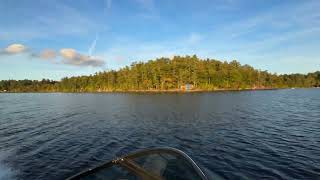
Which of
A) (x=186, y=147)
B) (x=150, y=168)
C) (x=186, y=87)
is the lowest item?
(x=186, y=147)

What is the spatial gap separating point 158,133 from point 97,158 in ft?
36.3

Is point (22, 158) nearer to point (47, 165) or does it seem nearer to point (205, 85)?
point (47, 165)

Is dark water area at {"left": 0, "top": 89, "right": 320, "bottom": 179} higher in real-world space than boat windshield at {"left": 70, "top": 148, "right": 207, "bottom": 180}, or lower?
lower

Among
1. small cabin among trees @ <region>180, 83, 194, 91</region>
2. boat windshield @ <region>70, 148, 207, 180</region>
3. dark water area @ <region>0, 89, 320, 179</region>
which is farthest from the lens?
small cabin among trees @ <region>180, 83, 194, 91</region>

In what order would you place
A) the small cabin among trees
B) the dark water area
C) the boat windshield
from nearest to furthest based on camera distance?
the boat windshield < the dark water area < the small cabin among trees

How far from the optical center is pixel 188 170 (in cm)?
557

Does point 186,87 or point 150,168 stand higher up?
point 150,168

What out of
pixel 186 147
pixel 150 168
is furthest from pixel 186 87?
pixel 150 168

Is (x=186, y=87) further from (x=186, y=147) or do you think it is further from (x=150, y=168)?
(x=150, y=168)

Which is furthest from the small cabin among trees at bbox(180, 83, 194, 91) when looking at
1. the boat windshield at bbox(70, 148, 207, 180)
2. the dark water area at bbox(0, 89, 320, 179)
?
the boat windshield at bbox(70, 148, 207, 180)

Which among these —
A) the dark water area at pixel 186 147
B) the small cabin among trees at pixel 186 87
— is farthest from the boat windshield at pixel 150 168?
the small cabin among trees at pixel 186 87

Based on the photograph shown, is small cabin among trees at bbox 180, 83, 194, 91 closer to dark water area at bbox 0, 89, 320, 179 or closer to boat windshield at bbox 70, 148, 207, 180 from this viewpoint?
dark water area at bbox 0, 89, 320, 179

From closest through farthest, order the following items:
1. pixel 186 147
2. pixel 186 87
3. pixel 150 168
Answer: pixel 150 168
pixel 186 147
pixel 186 87

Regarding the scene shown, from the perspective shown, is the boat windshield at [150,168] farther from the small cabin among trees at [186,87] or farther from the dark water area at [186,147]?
the small cabin among trees at [186,87]
